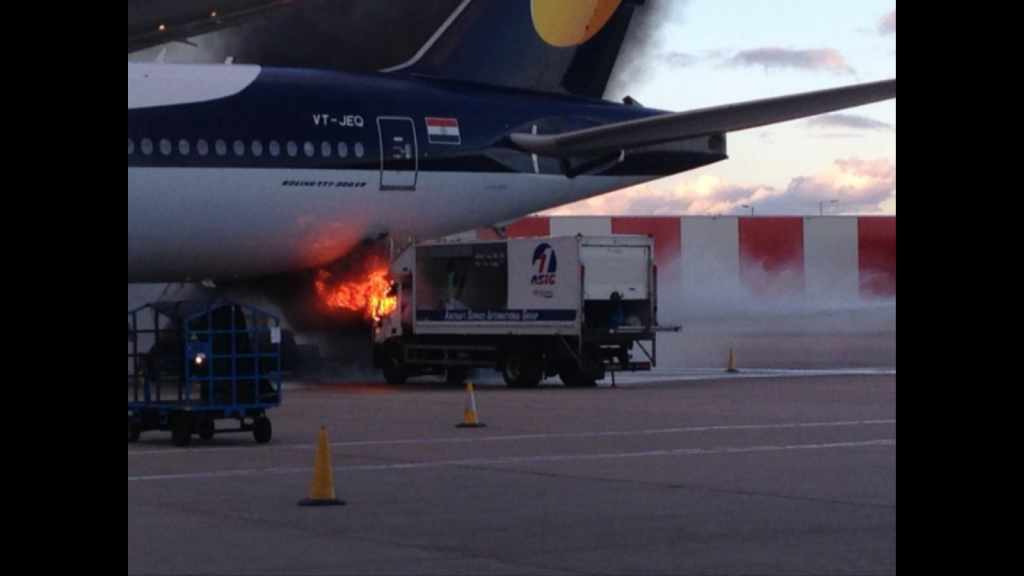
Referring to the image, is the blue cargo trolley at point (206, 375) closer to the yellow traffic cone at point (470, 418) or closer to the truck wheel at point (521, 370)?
the yellow traffic cone at point (470, 418)

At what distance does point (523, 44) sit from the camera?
32.6 metres

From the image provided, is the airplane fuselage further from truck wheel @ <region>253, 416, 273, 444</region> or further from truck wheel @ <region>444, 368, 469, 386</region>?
truck wheel @ <region>253, 416, 273, 444</region>

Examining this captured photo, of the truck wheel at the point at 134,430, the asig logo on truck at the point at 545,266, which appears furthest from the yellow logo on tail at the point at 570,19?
the truck wheel at the point at 134,430

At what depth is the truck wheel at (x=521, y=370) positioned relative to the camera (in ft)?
88.0

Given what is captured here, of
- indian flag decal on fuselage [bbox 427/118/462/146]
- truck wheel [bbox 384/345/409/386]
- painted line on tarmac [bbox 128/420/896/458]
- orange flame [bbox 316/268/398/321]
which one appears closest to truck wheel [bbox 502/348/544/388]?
truck wheel [bbox 384/345/409/386]

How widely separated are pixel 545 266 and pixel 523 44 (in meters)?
7.06

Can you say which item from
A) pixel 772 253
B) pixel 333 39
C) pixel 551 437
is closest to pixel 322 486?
pixel 551 437

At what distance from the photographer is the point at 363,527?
1126cm

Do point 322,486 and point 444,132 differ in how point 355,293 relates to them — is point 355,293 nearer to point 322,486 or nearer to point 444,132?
point 444,132

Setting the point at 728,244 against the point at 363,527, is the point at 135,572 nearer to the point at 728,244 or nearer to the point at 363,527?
the point at 363,527

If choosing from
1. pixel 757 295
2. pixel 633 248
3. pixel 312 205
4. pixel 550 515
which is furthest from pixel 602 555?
pixel 757 295
